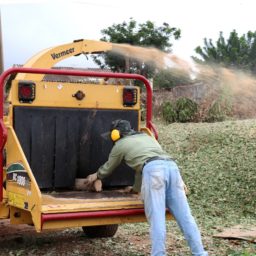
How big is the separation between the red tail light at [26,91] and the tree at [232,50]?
30275mm

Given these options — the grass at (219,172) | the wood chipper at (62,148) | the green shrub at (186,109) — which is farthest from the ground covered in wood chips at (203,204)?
the green shrub at (186,109)

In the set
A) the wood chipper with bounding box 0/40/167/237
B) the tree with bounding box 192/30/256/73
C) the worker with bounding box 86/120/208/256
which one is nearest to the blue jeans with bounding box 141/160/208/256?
the worker with bounding box 86/120/208/256

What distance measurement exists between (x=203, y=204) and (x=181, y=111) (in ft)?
29.4

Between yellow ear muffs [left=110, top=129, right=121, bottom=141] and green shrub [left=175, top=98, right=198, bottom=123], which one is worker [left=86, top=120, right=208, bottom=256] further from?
green shrub [left=175, top=98, right=198, bottom=123]

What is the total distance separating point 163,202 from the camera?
220 inches

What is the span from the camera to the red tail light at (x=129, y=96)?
6805mm

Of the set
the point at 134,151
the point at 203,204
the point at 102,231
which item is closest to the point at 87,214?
the point at 134,151

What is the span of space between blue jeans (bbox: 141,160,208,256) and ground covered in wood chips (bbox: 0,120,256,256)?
0.74 meters

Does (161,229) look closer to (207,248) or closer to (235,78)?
(207,248)

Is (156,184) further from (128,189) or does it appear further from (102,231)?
(102,231)

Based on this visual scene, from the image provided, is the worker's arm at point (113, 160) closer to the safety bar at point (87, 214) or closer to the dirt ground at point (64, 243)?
the safety bar at point (87, 214)

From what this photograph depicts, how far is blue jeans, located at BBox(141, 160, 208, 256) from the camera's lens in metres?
5.53

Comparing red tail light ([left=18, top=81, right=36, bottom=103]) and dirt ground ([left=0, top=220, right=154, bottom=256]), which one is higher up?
red tail light ([left=18, top=81, right=36, bottom=103])

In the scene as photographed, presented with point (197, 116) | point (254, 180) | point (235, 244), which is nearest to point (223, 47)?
point (197, 116)
